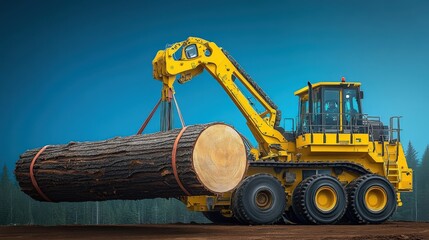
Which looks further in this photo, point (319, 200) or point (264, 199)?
point (319, 200)

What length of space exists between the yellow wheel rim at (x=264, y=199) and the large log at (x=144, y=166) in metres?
5.50

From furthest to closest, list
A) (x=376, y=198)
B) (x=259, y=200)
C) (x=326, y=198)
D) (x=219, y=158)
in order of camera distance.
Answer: (x=376, y=198) < (x=326, y=198) < (x=259, y=200) < (x=219, y=158)

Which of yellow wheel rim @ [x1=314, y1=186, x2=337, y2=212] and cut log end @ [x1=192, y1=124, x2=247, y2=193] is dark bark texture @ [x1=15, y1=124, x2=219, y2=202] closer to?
cut log end @ [x1=192, y1=124, x2=247, y2=193]

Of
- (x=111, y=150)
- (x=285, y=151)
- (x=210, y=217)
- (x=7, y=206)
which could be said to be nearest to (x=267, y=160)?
(x=285, y=151)

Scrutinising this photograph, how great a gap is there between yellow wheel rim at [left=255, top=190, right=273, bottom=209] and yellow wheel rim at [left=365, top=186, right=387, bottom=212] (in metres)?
3.36

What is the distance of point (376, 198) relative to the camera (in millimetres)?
23250

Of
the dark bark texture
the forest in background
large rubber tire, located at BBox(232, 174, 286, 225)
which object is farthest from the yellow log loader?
the forest in background

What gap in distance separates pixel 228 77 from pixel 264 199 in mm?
4444

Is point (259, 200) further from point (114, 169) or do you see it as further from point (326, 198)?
point (114, 169)

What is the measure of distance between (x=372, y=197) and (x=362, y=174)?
87cm

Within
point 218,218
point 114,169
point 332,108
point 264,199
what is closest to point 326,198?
point 264,199

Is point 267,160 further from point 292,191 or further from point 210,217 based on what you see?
point 210,217

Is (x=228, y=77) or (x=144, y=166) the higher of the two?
(x=228, y=77)

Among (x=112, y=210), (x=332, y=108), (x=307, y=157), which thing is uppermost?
(x=332, y=108)
